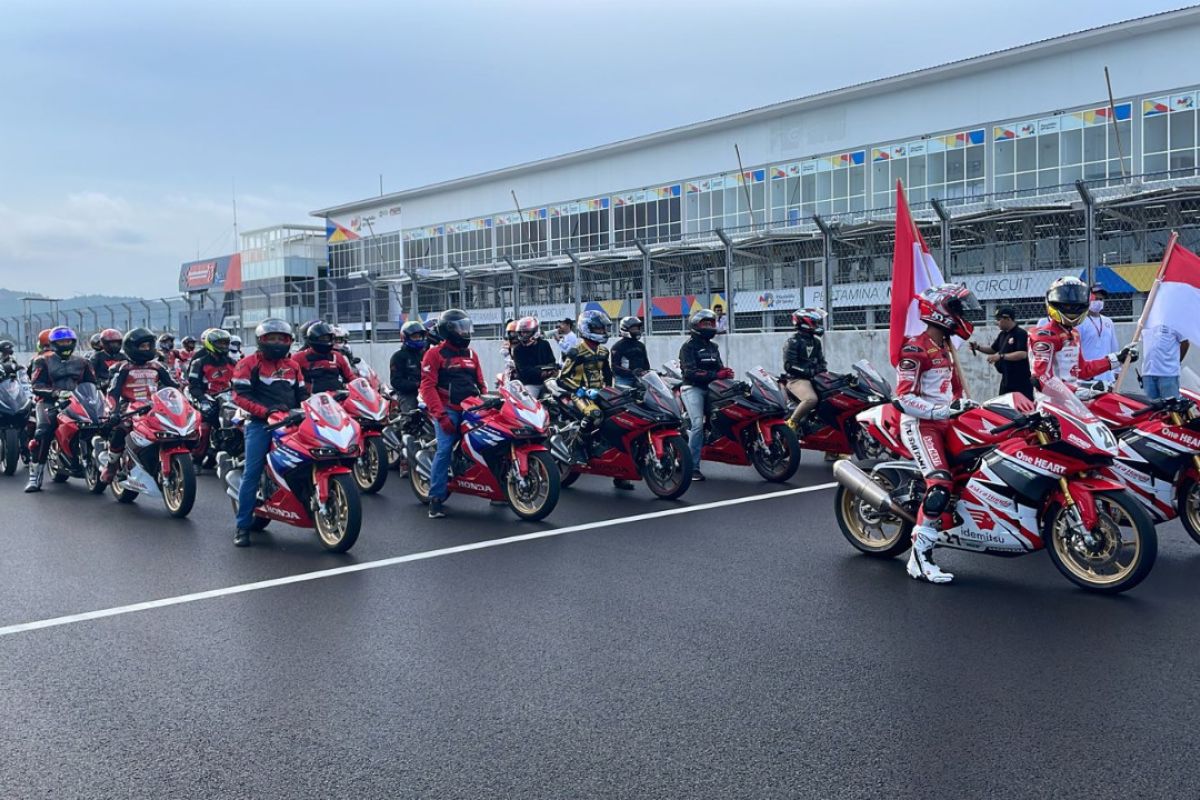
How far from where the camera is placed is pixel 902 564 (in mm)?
7512

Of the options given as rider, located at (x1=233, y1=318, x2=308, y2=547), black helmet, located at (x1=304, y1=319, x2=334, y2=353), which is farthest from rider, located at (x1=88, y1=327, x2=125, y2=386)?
rider, located at (x1=233, y1=318, x2=308, y2=547)

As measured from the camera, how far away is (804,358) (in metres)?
12.4

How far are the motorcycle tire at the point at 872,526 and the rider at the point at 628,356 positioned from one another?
15.3 feet

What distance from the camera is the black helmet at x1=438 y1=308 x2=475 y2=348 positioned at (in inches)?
400

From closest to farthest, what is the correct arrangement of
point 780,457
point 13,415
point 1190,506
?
point 1190,506 → point 780,457 → point 13,415

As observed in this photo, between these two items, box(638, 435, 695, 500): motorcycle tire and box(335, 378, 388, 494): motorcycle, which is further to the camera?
box(335, 378, 388, 494): motorcycle

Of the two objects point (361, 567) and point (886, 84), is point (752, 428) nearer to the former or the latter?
point (361, 567)

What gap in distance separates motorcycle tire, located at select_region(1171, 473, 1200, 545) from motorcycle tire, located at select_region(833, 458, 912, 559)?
1890 millimetres

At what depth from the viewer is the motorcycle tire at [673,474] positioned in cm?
1069

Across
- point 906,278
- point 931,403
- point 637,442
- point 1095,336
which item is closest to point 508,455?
point 637,442

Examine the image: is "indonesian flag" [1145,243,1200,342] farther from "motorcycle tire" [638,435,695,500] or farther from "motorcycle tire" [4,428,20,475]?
"motorcycle tire" [4,428,20,475]

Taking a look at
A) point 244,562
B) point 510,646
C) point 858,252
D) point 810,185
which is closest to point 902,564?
point 510,646

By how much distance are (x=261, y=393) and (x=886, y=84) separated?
43.7m

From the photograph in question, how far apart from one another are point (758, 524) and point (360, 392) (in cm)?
519
